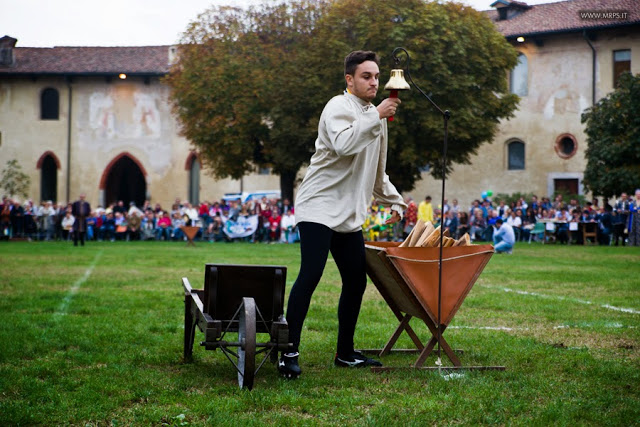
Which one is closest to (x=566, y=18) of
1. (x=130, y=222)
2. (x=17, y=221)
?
(x=130, y=222)

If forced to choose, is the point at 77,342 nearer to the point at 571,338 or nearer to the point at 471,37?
the point at 571,338

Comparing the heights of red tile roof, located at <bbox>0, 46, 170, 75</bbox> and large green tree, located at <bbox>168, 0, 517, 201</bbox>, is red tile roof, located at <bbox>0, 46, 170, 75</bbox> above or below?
above

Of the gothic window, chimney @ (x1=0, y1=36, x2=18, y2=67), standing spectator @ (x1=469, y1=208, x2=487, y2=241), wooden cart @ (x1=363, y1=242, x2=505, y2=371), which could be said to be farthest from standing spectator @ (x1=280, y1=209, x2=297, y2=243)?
wooden cart @ (x1=363, y1=242, x2=505, y2=371)

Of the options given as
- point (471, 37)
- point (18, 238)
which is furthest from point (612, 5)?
point (18, 238)

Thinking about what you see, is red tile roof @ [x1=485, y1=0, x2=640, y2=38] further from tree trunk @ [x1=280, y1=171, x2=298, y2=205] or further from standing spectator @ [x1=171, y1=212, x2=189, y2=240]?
standing spectator @ [x1=171, y1=212, x2=189, y2=240]

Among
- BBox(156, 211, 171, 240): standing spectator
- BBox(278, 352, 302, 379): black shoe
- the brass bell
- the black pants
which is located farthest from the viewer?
BBox(156, 211, 171, 240): standing spectator

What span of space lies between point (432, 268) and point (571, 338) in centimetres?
234

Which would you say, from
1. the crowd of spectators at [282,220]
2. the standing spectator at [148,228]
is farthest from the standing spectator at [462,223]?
the standing spectator at [148,228]

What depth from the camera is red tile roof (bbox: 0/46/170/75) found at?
52781 millimetres

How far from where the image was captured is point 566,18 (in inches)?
1777

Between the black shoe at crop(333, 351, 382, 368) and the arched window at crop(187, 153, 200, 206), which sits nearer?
the black shoe at crop(333, 351, 382, 368)

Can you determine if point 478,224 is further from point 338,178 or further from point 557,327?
point 338,178

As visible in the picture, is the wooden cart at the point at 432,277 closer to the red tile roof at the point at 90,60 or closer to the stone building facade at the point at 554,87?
the stone building facade at the point at 554,87

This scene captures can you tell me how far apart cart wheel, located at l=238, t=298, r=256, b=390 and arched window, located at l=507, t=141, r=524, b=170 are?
43076mm
